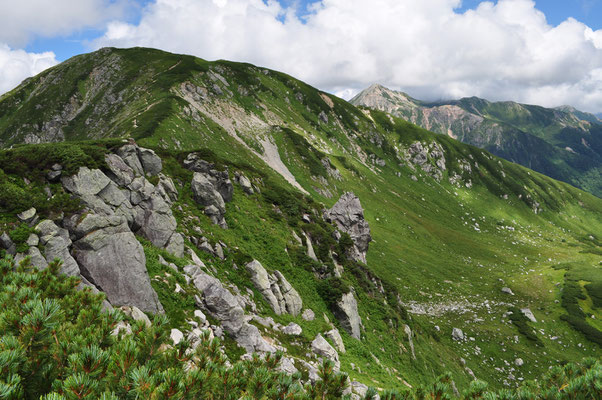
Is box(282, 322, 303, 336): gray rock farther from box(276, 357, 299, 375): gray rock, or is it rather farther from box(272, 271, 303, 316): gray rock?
box(276, 357, 299, 375): gray rock

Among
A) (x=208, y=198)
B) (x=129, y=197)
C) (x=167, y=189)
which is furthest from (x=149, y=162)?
(x=129, y=197)

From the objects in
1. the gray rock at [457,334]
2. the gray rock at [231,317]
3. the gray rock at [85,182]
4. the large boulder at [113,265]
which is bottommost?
the gray rock at [457,334]

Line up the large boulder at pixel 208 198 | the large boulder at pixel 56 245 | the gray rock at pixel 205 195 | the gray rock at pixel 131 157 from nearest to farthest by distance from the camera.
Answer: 1. the large boulder at pixel 56 245
2. the gray rock at pixel 131 157
3. the large boulder at pixel 208 198
4. the gray rock at pixel 205 195

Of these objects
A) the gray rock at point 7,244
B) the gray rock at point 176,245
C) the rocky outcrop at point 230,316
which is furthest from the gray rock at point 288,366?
the gray rock at point 7,244

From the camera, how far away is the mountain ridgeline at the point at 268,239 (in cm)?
1503

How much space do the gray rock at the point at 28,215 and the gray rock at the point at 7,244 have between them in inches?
53.9

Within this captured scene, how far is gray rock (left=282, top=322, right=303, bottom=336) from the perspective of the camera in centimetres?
2001

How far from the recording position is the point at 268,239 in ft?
98.9

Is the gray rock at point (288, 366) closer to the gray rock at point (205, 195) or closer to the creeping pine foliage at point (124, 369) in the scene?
the creeping pine foliage at point (124, 369)

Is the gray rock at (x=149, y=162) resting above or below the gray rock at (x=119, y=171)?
above

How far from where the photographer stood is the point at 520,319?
53812mm

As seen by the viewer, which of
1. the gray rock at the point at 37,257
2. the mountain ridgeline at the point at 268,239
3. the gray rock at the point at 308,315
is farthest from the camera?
the gray rock at the point at 308,315

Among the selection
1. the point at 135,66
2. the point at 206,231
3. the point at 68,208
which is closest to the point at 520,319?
the point at 206,231

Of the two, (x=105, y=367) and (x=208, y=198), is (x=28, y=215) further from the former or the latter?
(x=208, y=198)
